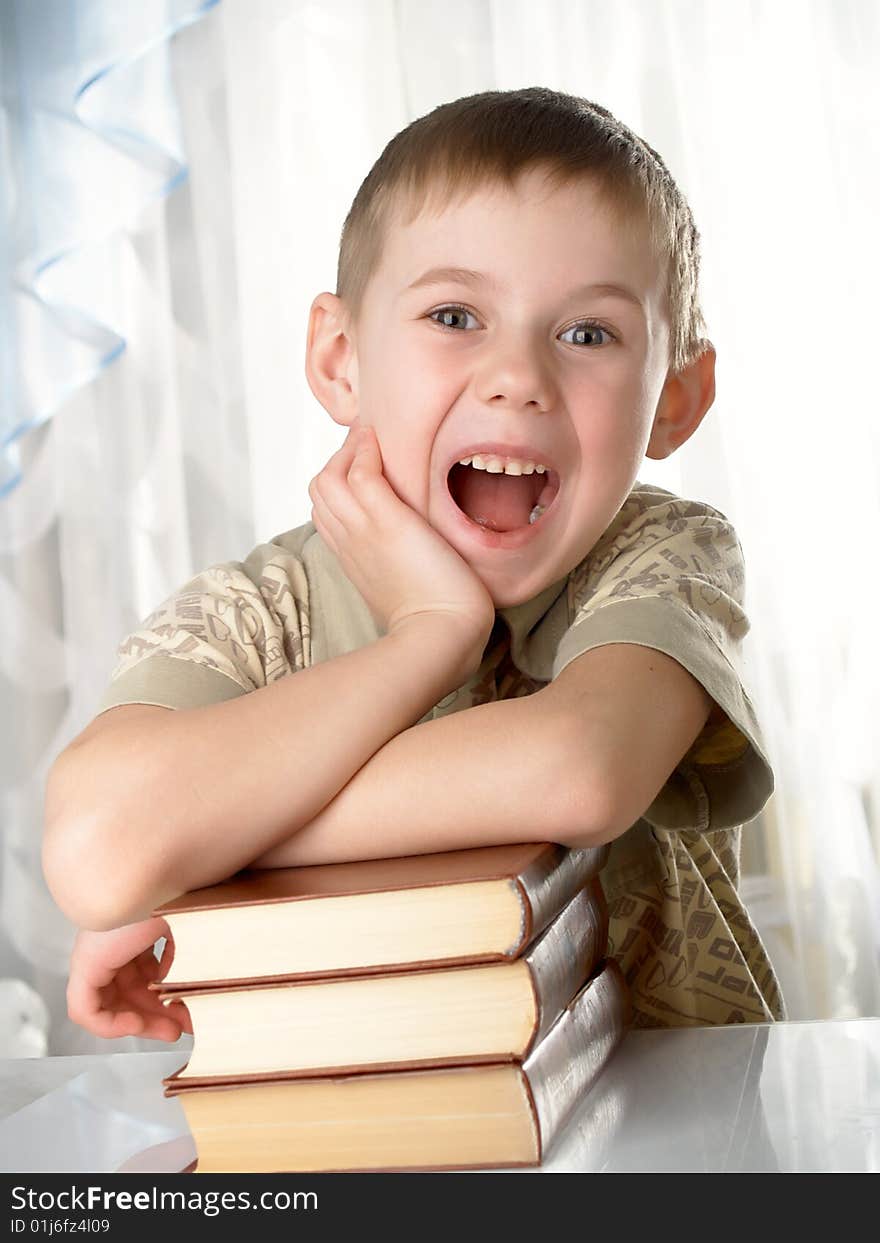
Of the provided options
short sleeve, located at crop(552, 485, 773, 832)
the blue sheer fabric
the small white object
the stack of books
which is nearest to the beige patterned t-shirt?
short sleeve, located at crop(552, 485, 773, 832)

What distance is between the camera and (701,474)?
1.97 meters

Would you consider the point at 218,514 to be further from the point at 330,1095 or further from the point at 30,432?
the point at 330,1095

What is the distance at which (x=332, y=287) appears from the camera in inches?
83.1

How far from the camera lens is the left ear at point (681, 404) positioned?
2.77 feet

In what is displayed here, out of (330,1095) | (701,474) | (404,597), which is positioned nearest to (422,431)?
(404,597)

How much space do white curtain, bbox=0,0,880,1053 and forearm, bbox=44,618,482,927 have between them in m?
1.39

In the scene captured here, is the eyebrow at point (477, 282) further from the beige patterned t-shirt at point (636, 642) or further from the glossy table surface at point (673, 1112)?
the glossy table surface at point (673, 1112)

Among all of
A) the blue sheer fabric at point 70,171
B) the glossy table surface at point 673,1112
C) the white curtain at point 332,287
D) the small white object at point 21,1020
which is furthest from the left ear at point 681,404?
the small white object at point 21,1020

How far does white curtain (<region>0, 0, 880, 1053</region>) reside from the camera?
6.31ft

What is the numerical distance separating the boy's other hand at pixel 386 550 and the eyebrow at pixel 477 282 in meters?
0.10

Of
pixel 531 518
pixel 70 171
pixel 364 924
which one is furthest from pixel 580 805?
pixel 70 171

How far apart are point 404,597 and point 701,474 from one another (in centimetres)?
136

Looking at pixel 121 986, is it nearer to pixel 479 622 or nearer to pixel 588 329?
pixel 479 622

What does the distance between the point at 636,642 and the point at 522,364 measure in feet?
0.51
